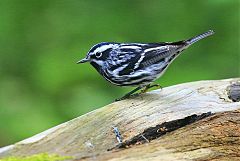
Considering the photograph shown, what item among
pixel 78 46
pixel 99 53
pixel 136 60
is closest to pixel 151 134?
pixel 136 60

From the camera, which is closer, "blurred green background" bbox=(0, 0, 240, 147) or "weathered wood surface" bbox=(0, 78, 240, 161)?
"weathered wood surface" bbox=(0, 78, 240, 161)

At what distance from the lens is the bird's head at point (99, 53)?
574cm

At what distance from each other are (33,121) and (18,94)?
69 centimetres

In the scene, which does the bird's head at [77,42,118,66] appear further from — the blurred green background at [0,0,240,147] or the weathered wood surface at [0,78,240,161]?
the weathered wood surface at [0,78,240,161]

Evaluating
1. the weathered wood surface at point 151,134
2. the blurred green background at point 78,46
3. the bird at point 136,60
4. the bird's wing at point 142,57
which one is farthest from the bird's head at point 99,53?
the weathered wood surface at point 151,134

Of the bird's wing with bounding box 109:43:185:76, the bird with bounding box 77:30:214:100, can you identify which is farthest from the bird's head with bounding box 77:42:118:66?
the bird's wing with bounding box 109:43:185:76

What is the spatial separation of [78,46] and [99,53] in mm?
1931

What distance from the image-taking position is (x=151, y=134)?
4.00 m

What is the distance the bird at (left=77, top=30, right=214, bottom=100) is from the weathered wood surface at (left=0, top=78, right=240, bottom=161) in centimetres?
112

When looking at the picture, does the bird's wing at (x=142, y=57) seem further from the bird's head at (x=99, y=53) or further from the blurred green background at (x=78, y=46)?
the blurred green background at (x=78, y=46)

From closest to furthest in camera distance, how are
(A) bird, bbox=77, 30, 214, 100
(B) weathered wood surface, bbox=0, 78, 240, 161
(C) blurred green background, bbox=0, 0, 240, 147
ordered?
(B) weathered wood surface, bbox=0, 78, 240, 161 < (A) bird, bbox=77, 30, 214, 100 < (C) blurred green background, bbox=0, 0, 240, 147

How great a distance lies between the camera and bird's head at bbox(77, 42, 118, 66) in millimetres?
5738

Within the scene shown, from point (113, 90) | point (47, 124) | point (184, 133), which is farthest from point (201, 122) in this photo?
point (113, 90)

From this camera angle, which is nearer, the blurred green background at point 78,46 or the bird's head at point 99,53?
the bird's head at point 99,53
